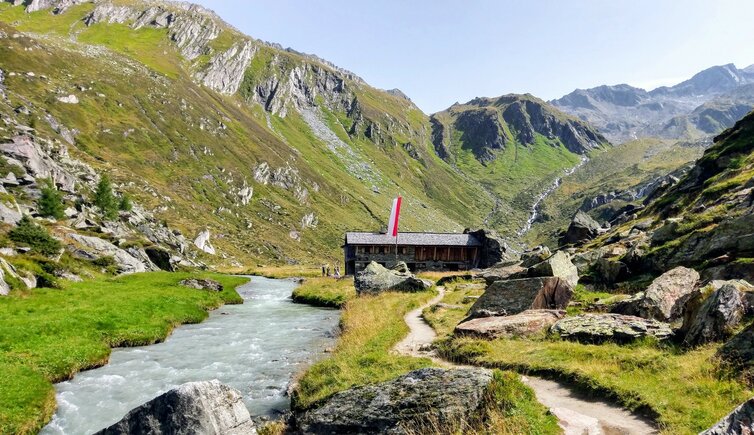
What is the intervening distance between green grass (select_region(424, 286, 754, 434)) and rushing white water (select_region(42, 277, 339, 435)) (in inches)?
343

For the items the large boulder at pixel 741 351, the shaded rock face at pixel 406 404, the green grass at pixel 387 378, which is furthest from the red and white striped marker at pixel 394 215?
the large boulder at pixel 741 351

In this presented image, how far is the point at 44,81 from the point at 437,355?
19532 centimetres

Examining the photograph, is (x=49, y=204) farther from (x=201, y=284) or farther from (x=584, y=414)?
(x=584, y=414)

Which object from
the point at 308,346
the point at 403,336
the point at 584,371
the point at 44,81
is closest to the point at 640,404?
the point at 584,371

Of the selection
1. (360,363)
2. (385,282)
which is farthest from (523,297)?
(385,282)

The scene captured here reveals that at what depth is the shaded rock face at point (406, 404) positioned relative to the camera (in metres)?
11.5

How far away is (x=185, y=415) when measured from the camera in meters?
11.9

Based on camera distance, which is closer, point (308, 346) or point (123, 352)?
point (123, 352)

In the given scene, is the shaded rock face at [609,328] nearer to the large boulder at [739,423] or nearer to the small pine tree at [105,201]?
the large boulder at [739,423]

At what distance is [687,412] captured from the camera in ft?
33.4

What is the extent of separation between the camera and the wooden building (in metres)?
80.7

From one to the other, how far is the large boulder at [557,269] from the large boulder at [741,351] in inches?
527

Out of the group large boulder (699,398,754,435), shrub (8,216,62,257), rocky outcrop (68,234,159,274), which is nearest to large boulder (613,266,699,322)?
large boulder (699,398,754,435)

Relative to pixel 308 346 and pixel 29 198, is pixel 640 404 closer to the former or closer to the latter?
pixel 308 346
